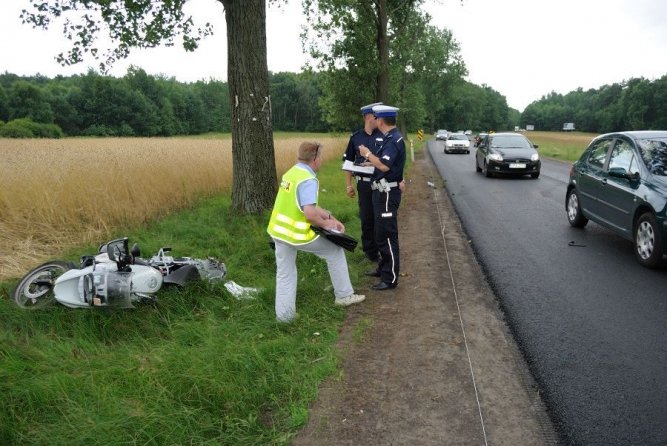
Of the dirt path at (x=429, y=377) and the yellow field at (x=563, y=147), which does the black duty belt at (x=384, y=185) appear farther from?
the yellow field at (x=563, y=147)

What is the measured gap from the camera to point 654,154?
6898mm

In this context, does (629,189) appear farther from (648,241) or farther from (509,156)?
(509,156)

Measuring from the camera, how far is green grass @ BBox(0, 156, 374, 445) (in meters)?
3.02

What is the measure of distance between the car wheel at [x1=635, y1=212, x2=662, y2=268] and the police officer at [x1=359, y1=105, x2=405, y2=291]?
323cm

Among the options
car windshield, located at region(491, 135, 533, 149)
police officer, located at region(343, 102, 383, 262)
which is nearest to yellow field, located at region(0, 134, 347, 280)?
police officer, located at region(343, 102, 383, 262)

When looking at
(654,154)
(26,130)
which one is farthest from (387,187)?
(26,130)

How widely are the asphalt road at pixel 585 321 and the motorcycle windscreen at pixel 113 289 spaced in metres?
3.52

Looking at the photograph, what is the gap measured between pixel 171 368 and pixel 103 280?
1376 mm

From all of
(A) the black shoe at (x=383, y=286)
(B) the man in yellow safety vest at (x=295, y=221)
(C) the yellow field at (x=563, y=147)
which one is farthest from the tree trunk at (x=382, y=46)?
(B) the man in yellow safety vest at (x=295, y=221)

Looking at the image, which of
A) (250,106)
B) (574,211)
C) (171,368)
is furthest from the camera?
(574,211)

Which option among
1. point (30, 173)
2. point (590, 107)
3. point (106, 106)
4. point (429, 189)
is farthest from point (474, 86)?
point (30, 173)

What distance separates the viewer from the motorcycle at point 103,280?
179 inches

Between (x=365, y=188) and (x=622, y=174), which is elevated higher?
(x=622, y=174)

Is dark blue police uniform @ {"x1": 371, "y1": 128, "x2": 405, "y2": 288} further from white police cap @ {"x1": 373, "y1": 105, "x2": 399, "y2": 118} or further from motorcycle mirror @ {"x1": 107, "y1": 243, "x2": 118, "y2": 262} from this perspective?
motorcycle mirror @ {"x1": 107, "y1": 243, "x2": 118, "y2": 262}
